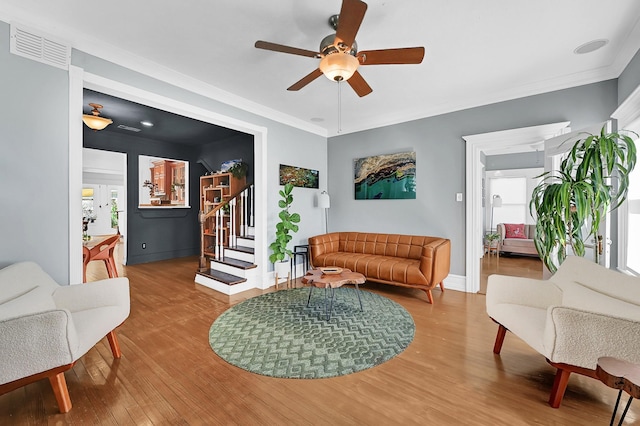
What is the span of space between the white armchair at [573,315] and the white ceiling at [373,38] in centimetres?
199

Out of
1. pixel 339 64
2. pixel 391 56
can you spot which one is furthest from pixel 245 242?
pixel 391 56

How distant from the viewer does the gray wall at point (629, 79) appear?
2504 millimetres

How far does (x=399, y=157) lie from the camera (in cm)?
463

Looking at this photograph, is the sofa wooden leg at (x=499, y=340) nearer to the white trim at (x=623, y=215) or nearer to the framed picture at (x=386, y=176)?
the white trim at (x=623, y=215)

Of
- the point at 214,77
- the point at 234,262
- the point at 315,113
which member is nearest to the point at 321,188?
the point at 315,113

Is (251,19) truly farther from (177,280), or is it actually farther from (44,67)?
(177,280)

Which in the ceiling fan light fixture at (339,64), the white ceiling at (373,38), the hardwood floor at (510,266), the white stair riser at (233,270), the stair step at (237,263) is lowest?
the hardwood floor at (510,266)

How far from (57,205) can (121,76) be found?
1.40m

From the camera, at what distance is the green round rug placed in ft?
7.02

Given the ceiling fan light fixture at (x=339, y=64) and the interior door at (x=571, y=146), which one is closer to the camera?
the ceiling fan light fixture at (x=339, y=64)

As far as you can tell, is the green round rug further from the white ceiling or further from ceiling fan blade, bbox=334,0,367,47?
the white ceiling

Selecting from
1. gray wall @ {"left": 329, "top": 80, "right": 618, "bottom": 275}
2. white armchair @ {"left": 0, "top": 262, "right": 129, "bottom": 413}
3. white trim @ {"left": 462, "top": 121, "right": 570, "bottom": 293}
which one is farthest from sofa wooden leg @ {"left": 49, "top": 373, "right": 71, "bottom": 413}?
white trim @ {"left": 462, "top": 121, "right": 570, "bottom": 293}

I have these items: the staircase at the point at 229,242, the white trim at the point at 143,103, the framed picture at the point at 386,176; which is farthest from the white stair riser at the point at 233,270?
the framed picture at the point at 386,176

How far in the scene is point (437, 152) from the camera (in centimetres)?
427
